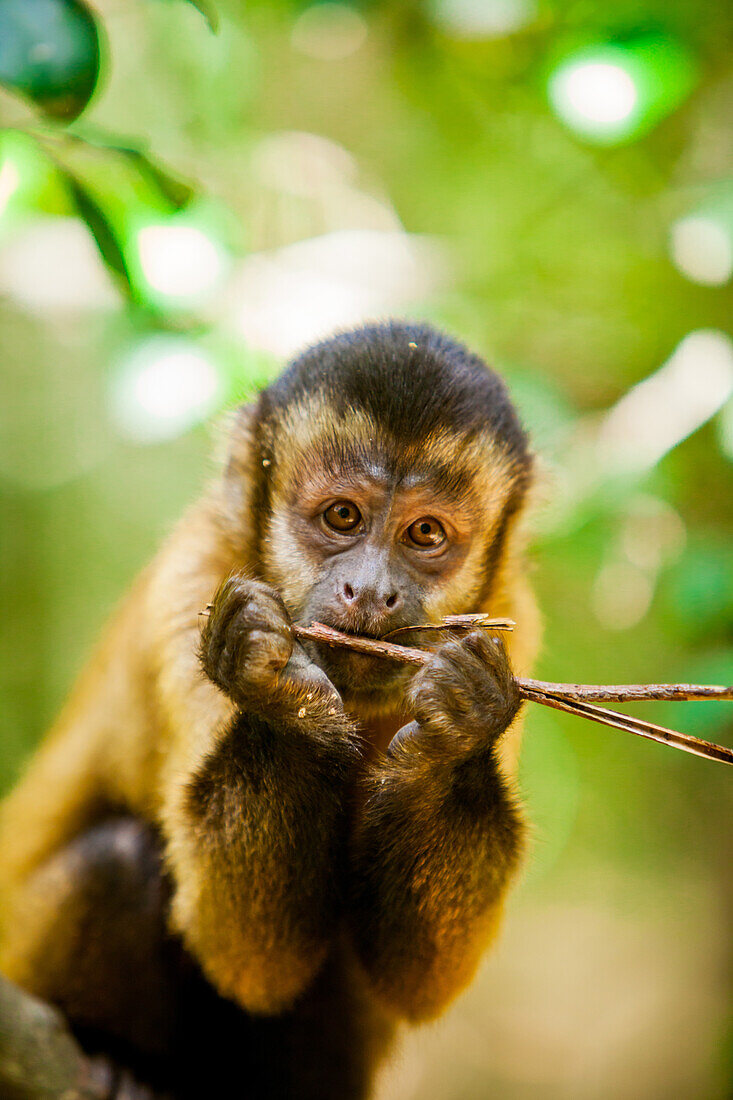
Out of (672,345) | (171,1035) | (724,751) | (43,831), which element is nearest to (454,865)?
(724,751)

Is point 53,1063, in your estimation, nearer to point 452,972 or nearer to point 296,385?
point 452,972

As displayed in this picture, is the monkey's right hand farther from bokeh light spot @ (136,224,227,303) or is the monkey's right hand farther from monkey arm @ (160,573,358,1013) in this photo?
bokeh light spot @ (136,224,227,303)

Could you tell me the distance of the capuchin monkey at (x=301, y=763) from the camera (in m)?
2.48

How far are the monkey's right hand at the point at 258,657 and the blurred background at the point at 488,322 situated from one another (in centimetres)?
90

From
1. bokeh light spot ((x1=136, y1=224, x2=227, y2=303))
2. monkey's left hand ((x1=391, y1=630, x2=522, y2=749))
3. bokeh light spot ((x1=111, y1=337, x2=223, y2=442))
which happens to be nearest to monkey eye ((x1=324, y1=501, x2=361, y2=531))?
monkey's left hand ((x1=391, y1=630, x2=522, y2=749))

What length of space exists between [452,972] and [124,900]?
1.31m

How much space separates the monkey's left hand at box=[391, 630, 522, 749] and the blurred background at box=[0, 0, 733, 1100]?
2.56 ft

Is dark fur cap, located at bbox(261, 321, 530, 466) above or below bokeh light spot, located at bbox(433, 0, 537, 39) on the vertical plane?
below

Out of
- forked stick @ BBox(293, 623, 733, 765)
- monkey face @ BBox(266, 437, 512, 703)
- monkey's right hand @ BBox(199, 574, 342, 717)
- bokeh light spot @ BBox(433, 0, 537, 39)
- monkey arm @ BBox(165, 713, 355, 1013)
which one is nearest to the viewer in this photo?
forked stick @ BBox(293, 623, 733, 765)

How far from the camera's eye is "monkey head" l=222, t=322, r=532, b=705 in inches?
110

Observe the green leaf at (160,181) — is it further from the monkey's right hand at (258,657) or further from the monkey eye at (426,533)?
the monkey eye at (426,533)

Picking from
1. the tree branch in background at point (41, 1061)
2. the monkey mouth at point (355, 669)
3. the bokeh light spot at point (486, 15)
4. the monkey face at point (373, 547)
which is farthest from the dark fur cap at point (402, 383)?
the bokeh light spot at point (486, 15)

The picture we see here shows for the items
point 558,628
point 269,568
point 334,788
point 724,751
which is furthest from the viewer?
point 558,628

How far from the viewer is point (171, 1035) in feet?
11.4
